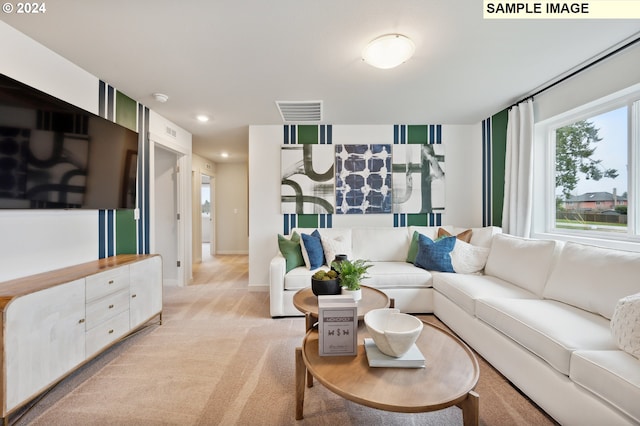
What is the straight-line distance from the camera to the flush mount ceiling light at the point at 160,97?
2.71m

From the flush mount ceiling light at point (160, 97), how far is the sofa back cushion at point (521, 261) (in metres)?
3.84

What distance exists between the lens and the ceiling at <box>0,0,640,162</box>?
160cm

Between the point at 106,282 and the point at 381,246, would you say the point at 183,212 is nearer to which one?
the point at 106,282

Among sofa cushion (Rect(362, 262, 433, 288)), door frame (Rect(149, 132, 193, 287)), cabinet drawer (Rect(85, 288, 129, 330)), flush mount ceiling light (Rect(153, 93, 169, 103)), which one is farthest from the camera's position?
door frame (Rect(149, 132, 193, 287))

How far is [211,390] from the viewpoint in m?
1.67

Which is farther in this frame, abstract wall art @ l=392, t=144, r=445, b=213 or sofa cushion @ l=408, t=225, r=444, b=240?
abstract wall art @ l=392, t=144, r=445, b=213

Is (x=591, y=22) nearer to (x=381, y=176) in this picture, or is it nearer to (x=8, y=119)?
(x=381, y=176)

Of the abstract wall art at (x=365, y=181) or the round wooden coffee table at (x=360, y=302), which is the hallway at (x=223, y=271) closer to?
the abstract wall art at (x=365, y=181)

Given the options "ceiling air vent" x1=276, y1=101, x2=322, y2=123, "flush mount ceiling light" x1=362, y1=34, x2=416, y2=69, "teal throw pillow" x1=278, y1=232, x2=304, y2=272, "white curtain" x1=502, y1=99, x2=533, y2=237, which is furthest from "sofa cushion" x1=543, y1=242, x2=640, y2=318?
"ceiling air vent" x1=276, y1=101, x2=322, y2=123

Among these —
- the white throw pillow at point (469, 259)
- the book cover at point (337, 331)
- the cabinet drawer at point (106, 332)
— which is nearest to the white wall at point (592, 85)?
the white throw pillow at point (469, 259)

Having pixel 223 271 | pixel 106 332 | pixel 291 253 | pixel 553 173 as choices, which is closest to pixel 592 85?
pixel 553 173

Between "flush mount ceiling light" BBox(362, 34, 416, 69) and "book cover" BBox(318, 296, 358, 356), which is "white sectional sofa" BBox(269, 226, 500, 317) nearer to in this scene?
"book cover" BBox(318, 296, 358, 356)

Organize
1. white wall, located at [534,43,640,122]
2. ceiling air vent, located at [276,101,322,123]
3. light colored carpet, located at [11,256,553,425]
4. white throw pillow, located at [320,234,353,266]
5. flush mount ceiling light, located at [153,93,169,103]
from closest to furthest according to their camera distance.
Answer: light colored carpet, located at [11,256,553,425] → white wall, located at [534,43,640,122] → flush mount ceiling light, located at [153,93,169,103] → ceiling air vent, located at [276,101,322,123] → white throw pillow, located at [320,234,353,266]

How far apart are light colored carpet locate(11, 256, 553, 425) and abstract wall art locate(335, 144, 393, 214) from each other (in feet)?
6.18
